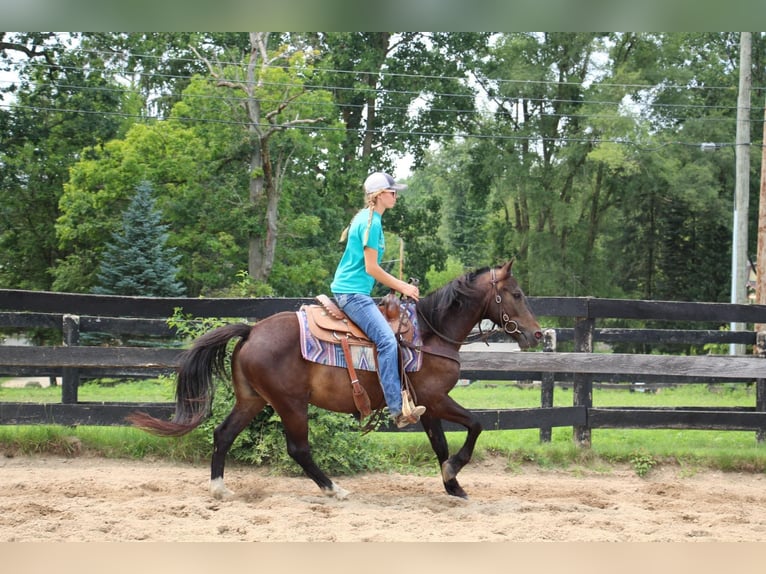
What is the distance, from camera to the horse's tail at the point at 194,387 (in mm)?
6164

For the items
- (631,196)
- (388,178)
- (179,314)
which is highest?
(631,196)

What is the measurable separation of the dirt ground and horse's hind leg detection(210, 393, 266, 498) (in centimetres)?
12

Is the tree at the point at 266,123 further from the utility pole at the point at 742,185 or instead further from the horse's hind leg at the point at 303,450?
the horse's hind leg at the point at 303,450

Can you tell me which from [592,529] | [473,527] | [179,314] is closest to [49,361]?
[179,314]

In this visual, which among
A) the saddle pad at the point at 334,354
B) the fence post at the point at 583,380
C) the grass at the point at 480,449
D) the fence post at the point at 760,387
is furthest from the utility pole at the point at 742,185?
the saddle pad at the point at 334,354

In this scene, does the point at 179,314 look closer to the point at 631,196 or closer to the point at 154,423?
the point at 154,423

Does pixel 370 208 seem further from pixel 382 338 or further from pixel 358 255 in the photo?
pixel 382 338

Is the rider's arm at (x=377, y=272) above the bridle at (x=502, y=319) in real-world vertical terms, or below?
above

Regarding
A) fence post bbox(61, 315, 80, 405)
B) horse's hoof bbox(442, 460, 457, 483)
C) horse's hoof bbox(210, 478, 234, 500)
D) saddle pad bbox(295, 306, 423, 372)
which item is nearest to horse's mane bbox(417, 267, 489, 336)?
saddle pad bbox(295, 306, 423, 372)

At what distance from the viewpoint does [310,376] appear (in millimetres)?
6141

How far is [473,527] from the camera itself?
5.19 m

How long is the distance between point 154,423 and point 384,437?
278cm

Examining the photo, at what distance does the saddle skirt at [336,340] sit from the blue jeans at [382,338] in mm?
92

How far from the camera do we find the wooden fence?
7457mm
